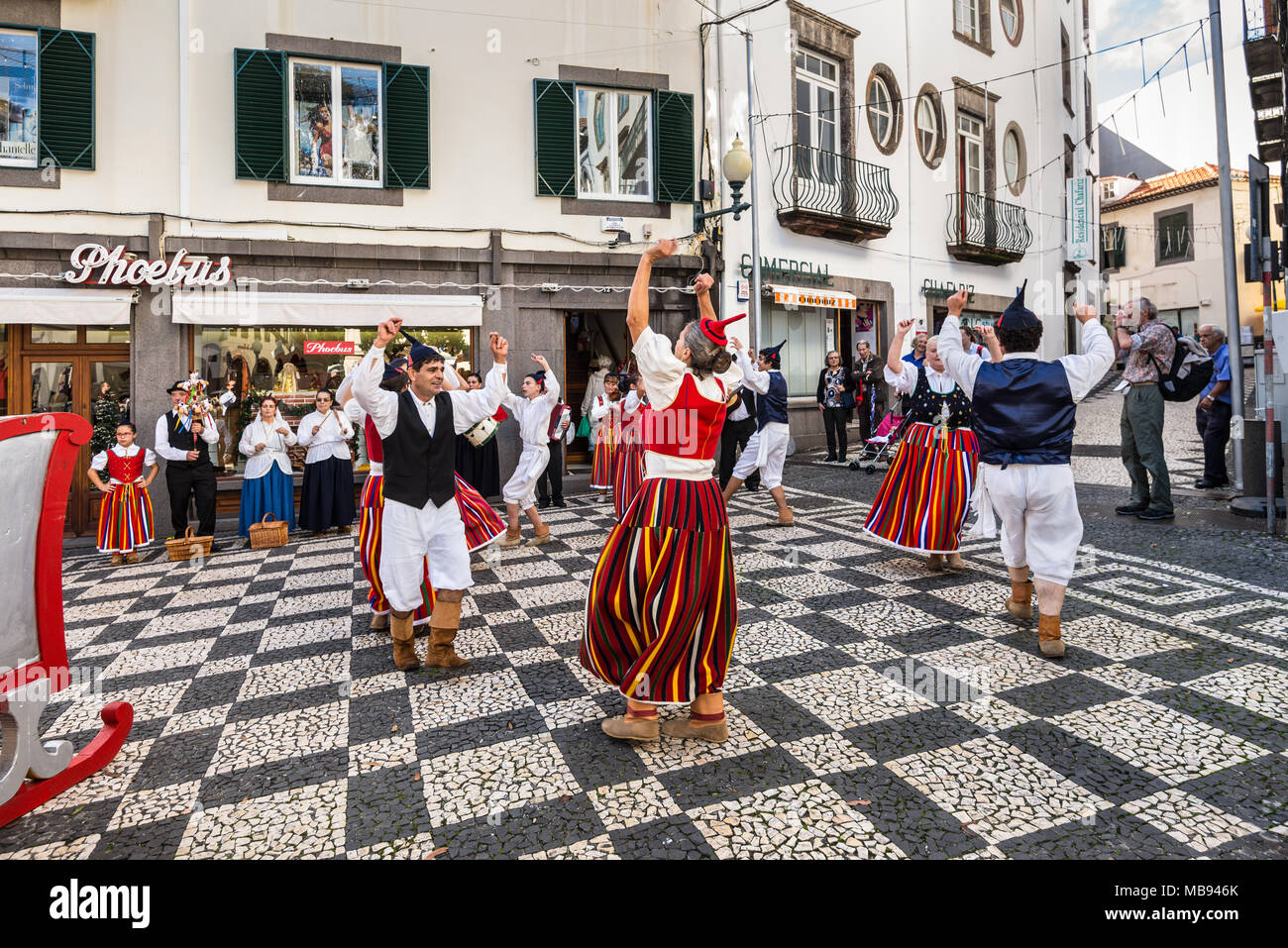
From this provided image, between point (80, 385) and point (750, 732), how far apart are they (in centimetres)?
1091

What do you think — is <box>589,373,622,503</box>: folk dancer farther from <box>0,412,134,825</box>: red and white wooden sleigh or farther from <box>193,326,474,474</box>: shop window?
<box>0,412,134,825</box>: red and white wooden sleigh

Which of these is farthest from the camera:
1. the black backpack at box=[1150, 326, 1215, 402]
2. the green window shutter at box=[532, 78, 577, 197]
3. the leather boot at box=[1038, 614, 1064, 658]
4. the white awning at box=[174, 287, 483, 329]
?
the green window shutter at box=[532, 78, 577, 197]

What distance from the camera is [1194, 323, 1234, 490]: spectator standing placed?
9109 millimetres

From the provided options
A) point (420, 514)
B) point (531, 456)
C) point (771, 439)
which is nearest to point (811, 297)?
point (771, 439)

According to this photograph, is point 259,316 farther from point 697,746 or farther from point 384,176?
point 697,746

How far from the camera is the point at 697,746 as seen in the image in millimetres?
3299

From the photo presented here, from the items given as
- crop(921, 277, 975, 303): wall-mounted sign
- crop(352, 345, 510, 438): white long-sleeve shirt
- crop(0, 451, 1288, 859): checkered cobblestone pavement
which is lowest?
crop(0, 451, 1288, 859): checkered cobblestone pavement

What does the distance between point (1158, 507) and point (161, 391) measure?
11.9 metres

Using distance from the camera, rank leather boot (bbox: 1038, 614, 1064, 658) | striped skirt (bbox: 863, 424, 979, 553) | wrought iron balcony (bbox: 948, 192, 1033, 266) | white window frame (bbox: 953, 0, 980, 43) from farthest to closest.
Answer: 1. white window frame (bbox: 953, 0, 980, 43)
2. wrought iron balcony (bbox: 948, 192, 1033, 266)
3. striped skirt (bbox: 863, 424, 979, 553)
4. leather boot (bbox: 1038, 614, 1064, 658)

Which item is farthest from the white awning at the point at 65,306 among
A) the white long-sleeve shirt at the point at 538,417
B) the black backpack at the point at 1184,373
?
the black backpack at the point at 1184,373

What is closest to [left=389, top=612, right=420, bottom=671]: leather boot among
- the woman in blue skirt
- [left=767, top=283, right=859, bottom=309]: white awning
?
the woman in blue skirt

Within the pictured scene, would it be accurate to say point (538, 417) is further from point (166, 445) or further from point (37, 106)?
point (37, 106)

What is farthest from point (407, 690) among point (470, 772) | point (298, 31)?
point (298, 31)
